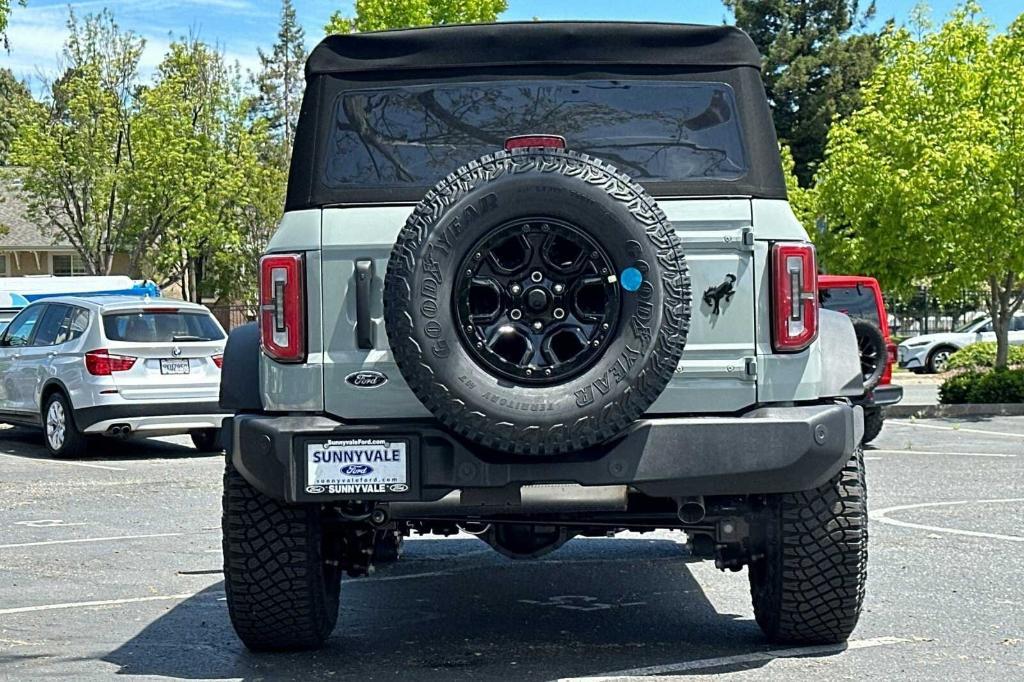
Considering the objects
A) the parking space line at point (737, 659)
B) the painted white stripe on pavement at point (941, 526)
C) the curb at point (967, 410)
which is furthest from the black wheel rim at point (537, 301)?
the curb at point (967, 410)

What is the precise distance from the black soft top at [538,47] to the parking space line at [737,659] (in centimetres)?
222

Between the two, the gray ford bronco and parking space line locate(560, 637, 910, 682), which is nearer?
the gray ford bronco

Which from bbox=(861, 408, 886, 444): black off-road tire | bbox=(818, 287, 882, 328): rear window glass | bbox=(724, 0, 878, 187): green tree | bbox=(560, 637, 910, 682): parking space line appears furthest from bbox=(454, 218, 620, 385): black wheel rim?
bbox=(724, 0, 878, 187): green tree

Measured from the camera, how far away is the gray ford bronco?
5.07 metres

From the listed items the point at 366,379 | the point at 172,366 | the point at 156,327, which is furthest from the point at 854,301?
the point at 366,379

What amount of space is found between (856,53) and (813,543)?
53205 millimetres

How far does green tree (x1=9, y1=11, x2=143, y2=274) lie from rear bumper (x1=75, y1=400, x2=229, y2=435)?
2204cm

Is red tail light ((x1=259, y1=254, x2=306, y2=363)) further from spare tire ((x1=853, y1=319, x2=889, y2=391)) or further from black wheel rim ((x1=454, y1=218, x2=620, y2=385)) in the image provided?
spare tire ((x1=853, y1=319, x2=889, y2=391))

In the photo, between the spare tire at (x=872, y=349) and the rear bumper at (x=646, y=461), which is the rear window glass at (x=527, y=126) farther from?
the spare tire at (x=872, y=349)

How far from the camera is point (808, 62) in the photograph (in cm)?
5559

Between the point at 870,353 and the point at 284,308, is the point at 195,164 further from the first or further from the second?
the point at 284,308

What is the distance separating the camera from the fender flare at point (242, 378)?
5.75 m

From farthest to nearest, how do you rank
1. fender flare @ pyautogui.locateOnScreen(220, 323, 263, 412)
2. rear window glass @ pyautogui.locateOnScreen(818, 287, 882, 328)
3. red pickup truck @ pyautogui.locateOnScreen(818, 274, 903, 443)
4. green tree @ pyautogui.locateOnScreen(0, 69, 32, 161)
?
green tree @ pyautogui.locateOnScreen(0, 69, 32, 161) < rear window glass @ pyautogui.locateOnScreen(818, 287, 882, 328) < red pickup truck @ pyautogui.locateOnScreen(818, 274, 903, 443) < fender flare @ pyautogui.locateOnScreen(220, 323, 263, 412)

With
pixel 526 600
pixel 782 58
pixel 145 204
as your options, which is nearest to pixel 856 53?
pixel 782 58
